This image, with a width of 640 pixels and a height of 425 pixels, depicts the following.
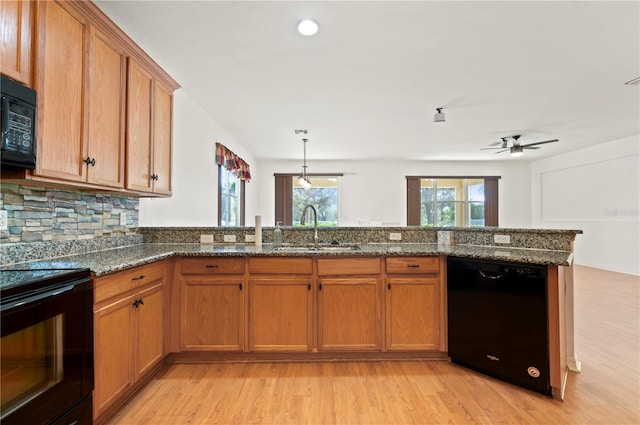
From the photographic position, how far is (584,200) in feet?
21.6

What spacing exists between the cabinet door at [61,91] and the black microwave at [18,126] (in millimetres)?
65

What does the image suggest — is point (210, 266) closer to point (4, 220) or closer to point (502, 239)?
point (4, 220)

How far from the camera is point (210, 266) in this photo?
7.88 ft

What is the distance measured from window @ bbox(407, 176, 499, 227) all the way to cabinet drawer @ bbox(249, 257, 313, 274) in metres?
6.05

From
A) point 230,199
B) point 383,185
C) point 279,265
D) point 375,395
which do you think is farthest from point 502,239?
point 383,185

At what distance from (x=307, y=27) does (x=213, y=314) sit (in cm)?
220

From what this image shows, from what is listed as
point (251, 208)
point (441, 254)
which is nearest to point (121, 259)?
point (441, 254)

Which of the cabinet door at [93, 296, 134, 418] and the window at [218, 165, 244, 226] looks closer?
the cabinet door at [93, 296, 134, 418]

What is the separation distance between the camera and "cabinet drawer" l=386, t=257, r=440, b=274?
2.45m

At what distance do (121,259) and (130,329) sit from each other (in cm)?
43

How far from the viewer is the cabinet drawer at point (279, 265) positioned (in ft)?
7.93

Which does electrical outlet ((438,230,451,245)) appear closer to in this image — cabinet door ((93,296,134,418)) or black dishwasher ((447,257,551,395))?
black dishwasher ((447,257,551,395))

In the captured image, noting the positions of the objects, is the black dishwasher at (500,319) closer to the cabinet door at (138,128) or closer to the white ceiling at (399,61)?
the white ceiling at (399,61)

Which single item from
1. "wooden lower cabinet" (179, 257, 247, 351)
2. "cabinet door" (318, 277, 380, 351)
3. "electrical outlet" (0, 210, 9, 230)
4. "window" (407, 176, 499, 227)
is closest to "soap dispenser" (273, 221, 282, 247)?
"wooden lower cabinet" (179, 257, 247, 351)
